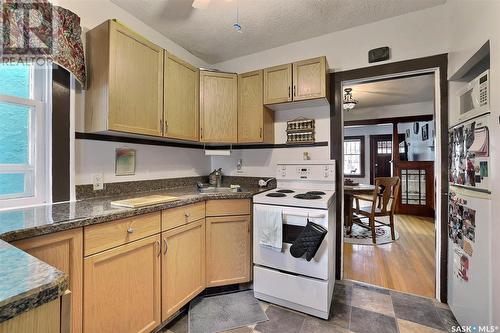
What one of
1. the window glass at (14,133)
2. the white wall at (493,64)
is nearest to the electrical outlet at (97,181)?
the window glass at (14,133)

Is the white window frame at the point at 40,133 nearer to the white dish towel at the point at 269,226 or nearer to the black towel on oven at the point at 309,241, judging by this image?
the white dish towel at the point at 269,226

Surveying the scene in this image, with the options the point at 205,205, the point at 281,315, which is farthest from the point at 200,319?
the point at 205,205

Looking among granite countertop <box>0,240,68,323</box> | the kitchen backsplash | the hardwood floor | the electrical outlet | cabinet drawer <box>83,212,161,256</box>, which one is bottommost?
the hardwood floor

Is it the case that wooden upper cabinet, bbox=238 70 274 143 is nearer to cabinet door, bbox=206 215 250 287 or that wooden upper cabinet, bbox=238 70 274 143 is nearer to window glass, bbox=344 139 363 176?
cabinet door, bbox=206 215 250 287

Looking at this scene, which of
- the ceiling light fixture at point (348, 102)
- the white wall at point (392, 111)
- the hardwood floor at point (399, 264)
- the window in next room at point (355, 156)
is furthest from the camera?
the window in next room at point (355, 156)

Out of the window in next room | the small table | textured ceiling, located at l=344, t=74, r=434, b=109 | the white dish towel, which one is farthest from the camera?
the window in next room

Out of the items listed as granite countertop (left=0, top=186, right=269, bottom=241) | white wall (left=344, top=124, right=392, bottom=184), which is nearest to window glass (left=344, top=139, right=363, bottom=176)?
white wall (left=344, top=124, right=392, bottom=184)

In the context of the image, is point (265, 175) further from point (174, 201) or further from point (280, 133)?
point (174, 201)

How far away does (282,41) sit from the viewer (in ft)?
8.04

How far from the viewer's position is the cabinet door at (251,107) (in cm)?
236

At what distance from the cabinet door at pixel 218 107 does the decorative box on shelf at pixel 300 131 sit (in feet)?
1.92

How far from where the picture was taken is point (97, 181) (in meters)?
1.74

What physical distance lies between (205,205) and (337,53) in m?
1.95

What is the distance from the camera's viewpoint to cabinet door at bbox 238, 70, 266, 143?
7.73 feet
